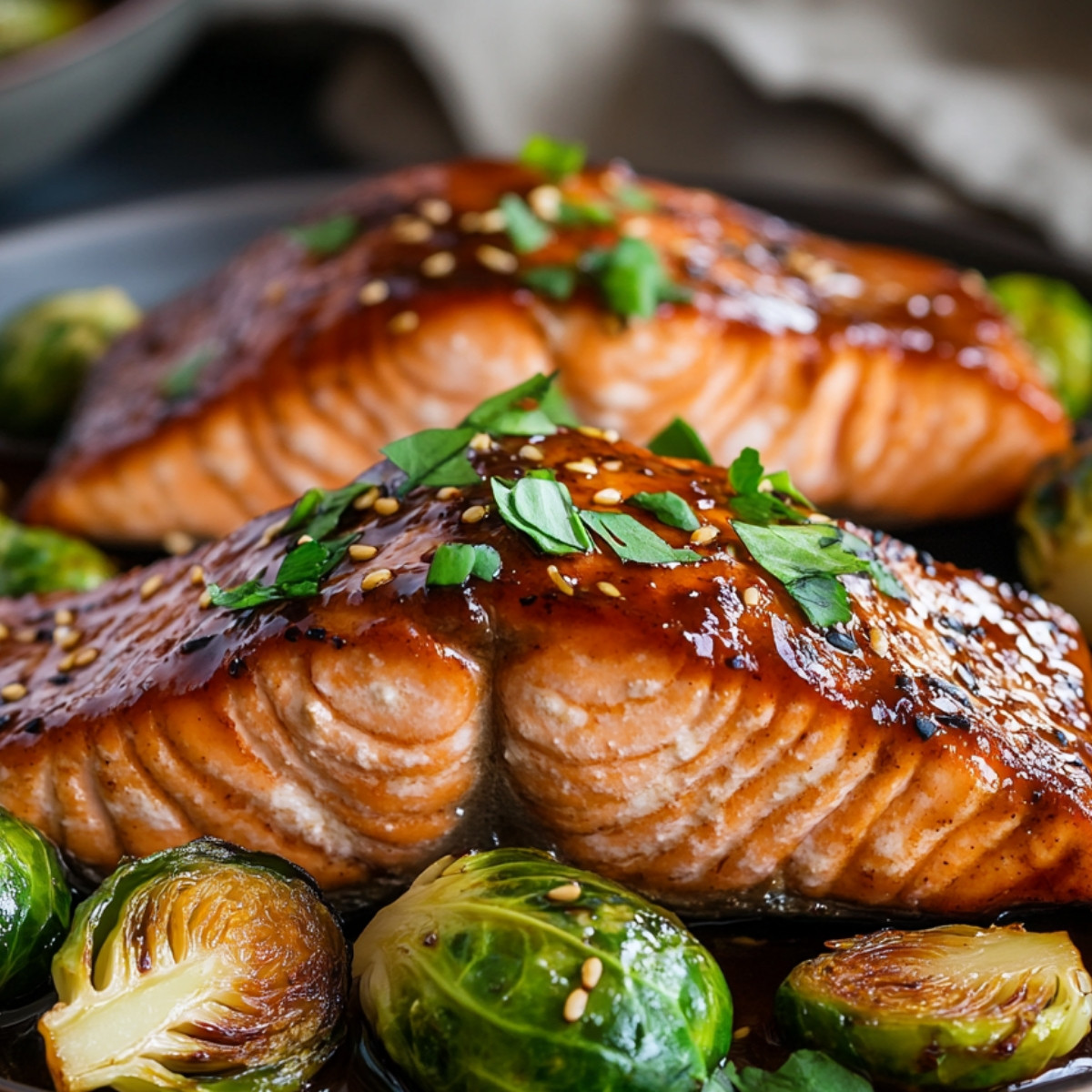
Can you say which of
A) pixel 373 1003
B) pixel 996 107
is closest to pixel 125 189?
pixel 996 107

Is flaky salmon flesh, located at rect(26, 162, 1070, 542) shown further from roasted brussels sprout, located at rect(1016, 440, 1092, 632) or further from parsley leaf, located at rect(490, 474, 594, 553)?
parsley leaf, located at rect(490, 474, 594, 553)

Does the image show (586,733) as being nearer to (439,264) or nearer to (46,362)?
(439,264)

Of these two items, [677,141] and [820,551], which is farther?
[677,141]

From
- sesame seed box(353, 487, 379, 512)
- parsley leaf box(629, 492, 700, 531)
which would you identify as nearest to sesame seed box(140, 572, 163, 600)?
sesame seed box(353, 487, 379, 512)

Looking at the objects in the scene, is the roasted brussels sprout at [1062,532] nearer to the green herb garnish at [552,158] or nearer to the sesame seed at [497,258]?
the sesame seed at [497,258]

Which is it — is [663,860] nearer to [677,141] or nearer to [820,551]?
[820,551]
